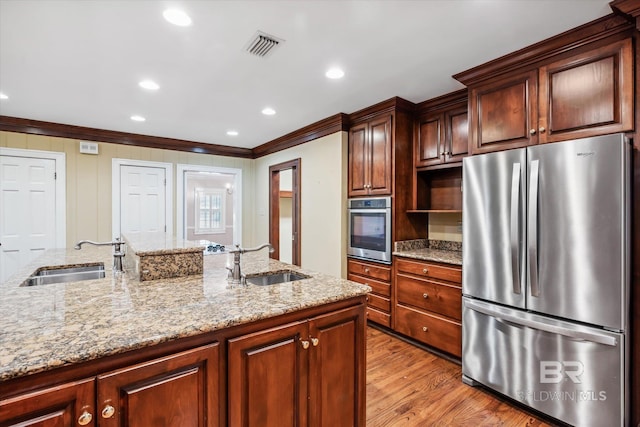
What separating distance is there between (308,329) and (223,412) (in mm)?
435

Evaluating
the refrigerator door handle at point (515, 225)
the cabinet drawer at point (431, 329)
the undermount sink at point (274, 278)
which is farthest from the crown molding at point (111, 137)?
the refrigerator door handle at point (515, 225)

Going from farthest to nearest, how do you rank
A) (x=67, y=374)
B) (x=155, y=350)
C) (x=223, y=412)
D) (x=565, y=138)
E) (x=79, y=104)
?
(x=79, y=104) < (x=565, y=138) < (x=223, y=412) < (x=155, y=350) < (x=67, y=374)

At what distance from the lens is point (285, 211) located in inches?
237

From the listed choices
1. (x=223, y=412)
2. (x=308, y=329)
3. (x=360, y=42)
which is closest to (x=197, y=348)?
(x=223, y=412)

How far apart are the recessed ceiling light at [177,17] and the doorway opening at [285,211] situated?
2.35m

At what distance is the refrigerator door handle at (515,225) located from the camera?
2.01 m

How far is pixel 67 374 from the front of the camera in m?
0.86

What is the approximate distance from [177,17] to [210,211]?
6.92 metres

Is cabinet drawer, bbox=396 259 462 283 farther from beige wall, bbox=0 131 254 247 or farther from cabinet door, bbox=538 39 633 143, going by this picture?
beige wall, bbox=0 131 254 247

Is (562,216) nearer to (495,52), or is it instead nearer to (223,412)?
(495,52)

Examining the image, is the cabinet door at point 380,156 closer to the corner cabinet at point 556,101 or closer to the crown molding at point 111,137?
the corner cabinet at point 556,101

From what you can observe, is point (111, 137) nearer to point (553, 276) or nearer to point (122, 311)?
point (122, 311)

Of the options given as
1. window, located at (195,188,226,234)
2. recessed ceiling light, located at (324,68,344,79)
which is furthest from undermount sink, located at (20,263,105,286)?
window, located at (195,188,226,234)

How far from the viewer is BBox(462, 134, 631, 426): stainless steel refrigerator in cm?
167
